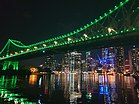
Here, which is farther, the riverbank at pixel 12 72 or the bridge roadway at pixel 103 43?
the riverbank at pixel 12 72

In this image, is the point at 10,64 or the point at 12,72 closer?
the point at 12,72

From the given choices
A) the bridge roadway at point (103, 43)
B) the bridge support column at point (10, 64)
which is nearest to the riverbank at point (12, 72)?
the bridge support column at point (10, 64)

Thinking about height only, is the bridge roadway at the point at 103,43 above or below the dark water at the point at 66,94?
above

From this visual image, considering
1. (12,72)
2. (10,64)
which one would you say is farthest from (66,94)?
(10,64)

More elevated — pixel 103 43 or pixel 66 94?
pixel 103 43

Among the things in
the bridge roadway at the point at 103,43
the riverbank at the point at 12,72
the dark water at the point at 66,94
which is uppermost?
the bridge roadway at the point at 103,43

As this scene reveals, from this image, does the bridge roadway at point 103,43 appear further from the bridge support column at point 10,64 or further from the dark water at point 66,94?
the bridge support column at point 10,64

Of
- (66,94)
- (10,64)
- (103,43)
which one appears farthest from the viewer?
(10,64)

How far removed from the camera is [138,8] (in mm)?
40938

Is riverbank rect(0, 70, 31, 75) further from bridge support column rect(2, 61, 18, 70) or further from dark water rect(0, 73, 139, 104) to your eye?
dark water rect(0, 73, 139, 104)

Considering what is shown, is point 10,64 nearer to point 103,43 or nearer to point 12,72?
point 12,72

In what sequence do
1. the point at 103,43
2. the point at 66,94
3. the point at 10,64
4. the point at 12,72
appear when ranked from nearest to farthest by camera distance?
the point at 66,94
the point at 103,43
the point at 12,72
the point at 10,64

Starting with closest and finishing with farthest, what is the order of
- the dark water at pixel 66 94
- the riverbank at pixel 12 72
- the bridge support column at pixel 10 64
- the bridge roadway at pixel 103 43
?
the dark water at pixel 66 94
the bridge roadway at pixel 103 43
the riverbank at pixel 12 72
the bridge support column at pixel 10 64

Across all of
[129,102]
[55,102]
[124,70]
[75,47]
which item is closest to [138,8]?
[75,47]
